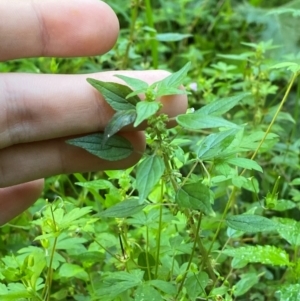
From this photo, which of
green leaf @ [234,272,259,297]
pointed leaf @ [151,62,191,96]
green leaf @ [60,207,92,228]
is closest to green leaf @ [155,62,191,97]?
pointed leaf @ [151,62,191,96]

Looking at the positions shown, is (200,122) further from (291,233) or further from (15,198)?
(15,198)

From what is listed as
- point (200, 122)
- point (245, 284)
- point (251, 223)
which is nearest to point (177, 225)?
point (245, 284)

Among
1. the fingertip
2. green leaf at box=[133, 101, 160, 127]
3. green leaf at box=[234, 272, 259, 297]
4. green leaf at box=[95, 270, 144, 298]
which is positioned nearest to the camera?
green leaf at box=[133, 101, 160, 127]

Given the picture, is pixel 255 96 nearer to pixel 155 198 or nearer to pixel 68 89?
pixel 155 198

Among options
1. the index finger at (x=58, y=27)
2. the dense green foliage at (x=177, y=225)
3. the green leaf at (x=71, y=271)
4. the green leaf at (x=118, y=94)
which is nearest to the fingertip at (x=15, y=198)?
the dense green foliage at (x=177, y=225)

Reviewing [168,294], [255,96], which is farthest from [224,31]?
[168,294]

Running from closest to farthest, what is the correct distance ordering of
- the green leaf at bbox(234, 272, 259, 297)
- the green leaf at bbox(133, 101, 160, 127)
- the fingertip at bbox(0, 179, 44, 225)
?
the green leaf at bbox(133, 101, 160, 127), the green leaf at bbox(234, 272, 259, 297), the fingertip at bbox(0, 179, 44, 225)

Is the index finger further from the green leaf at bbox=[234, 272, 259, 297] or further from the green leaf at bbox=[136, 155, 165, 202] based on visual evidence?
the green leaf at bbox=[234, 272, 259, 297]
